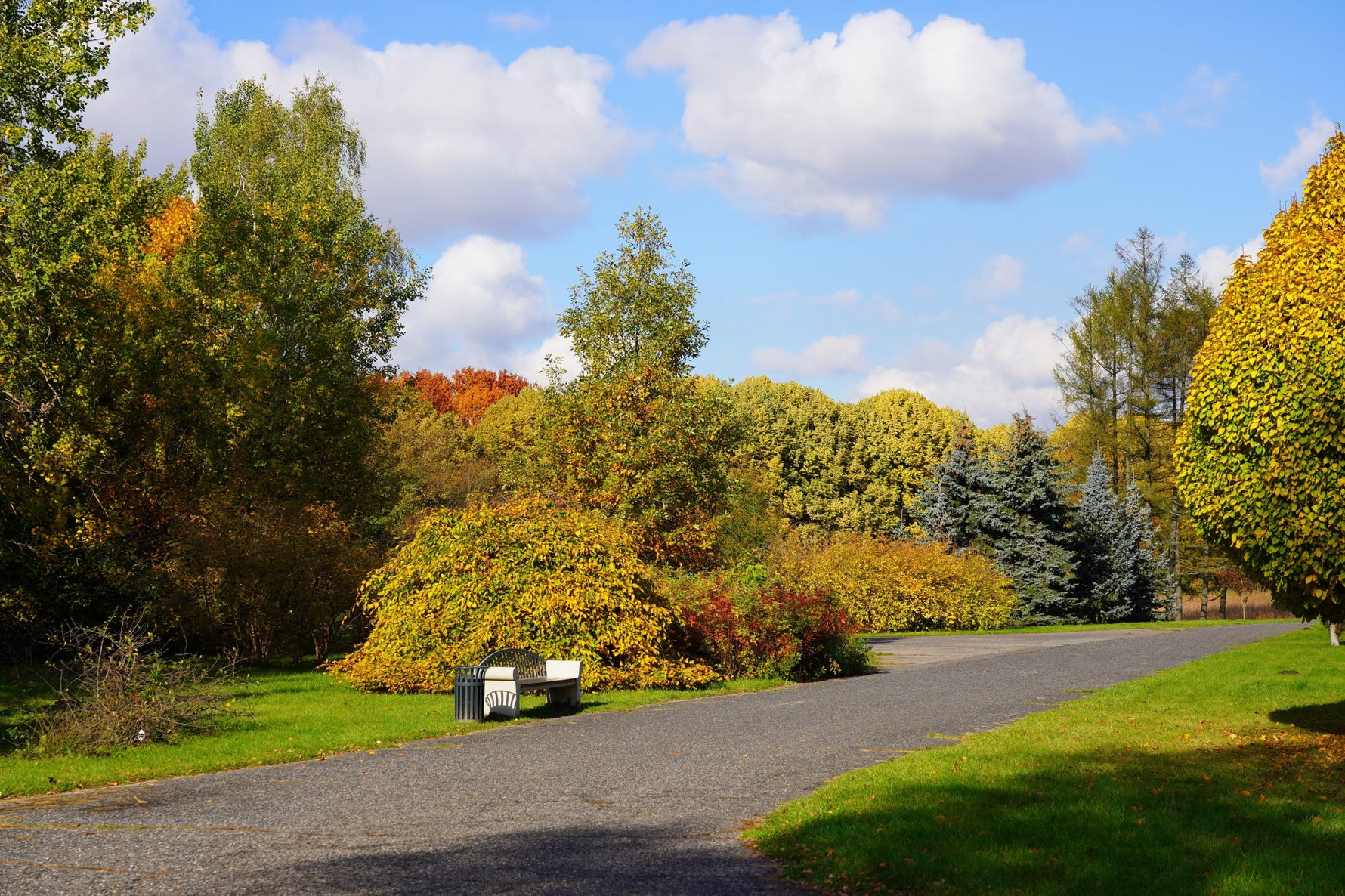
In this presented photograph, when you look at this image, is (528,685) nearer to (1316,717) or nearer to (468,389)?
(1316,717)

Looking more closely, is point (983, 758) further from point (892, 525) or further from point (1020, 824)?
point (892, 525)

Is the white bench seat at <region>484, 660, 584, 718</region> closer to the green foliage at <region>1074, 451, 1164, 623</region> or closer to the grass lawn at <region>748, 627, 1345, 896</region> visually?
the grass lawn at <region>748, 627, 1345, 896</region>

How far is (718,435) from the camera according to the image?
22.5 m

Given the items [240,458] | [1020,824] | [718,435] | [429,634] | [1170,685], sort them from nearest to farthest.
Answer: [1020,824], [1170,685], [429,634], [718,435], [240,458]

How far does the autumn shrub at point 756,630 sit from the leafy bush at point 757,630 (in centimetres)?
1

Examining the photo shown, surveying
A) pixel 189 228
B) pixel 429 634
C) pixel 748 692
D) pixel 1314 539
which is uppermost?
pixel 189 228

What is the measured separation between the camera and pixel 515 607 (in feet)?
51.1

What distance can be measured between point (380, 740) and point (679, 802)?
461 centimetres

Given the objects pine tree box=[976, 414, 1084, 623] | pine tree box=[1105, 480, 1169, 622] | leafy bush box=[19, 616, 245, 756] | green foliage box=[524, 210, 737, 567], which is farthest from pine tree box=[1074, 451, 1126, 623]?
leafy bush box=[19, 616, 245, 756]

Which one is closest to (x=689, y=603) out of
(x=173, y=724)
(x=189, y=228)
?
(x=173, y=724)

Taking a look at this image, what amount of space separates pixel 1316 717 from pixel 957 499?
27.3 m

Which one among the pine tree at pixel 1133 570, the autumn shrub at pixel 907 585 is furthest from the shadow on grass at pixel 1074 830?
the pine tree at pixel 1133 570

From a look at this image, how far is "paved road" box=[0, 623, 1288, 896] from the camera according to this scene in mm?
5793

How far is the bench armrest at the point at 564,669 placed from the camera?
45.7 feet
